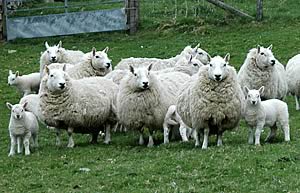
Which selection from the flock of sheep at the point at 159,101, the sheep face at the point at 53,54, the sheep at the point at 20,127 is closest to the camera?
the flock of sheep at the point at 159,101

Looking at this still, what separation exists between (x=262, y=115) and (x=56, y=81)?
13.1 feet

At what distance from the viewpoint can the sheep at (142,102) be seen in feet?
47.9

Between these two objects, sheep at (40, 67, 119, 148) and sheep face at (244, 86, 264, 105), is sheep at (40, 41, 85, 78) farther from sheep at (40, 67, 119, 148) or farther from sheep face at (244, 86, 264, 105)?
sheep face at (244, 86, 264, 105)

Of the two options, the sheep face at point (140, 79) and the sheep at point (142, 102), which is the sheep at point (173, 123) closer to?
the sheep at point (142, 102)

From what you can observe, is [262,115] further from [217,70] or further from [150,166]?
[150,166]

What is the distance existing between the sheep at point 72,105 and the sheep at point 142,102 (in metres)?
0.59

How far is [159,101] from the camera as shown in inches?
581

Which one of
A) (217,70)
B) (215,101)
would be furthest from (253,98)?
(217,70)

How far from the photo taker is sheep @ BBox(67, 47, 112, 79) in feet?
58.5

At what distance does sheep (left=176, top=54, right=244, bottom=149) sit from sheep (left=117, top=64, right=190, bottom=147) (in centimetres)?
95

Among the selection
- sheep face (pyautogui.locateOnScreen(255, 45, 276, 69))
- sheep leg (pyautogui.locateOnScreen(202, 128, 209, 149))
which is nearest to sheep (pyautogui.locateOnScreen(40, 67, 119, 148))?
sheep leg (pyautogui.locateOnScreen(202, 128, 209, 149))

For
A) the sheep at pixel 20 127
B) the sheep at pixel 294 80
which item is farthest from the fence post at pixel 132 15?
the sheep at pixel 20 127

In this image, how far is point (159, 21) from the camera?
28859 millimetres

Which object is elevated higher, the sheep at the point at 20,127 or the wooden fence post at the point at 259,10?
the wooden fence post at the point at 259,10
